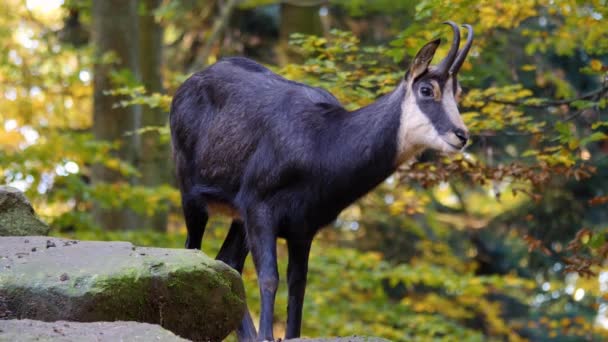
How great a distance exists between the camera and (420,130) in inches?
226

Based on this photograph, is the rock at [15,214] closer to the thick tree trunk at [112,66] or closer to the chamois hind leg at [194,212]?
the chamois hind leg at [194,212]

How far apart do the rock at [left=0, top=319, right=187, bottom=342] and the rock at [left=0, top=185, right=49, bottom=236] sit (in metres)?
1.83

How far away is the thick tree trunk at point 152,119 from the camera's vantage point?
531 inches

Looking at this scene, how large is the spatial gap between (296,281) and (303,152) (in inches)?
31.5

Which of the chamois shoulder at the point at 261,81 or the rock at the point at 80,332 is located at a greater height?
the chamois shoulder at the point at 261,81

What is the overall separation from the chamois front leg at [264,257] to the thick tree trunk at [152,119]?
25.1 feet

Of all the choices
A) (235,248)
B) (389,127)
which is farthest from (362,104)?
(389,127)

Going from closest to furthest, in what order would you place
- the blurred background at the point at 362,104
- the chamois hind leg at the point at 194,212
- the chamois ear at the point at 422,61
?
the chamois ear at the point at 422,61 → the chamois hind leg at the point at 194,212 → the blurred background at the point at 362,104

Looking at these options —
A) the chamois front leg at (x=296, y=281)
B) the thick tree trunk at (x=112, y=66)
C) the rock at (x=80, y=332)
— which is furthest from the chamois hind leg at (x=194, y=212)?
the thick tree trunk at (x=112, y=66)

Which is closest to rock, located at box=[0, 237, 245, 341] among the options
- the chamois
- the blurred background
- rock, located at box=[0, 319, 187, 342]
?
rock, located at box=[0, 319, 187, 342]

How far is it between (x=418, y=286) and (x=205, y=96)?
419 inches

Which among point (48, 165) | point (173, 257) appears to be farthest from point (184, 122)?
point (48, 165)

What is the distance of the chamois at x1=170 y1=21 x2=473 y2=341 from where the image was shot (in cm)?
574

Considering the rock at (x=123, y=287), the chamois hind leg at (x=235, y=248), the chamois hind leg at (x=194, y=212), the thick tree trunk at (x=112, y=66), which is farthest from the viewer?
the thick tree trunk at (x=112, y=66)
